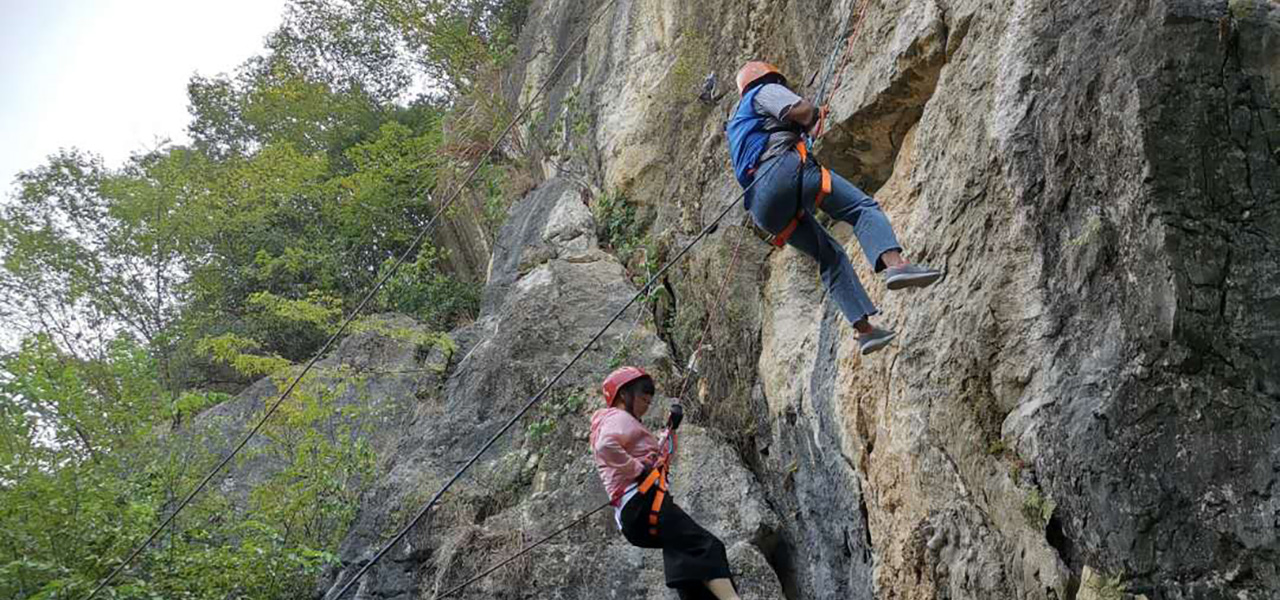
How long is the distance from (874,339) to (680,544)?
1786 mm

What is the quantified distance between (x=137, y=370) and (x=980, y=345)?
29.6 ft

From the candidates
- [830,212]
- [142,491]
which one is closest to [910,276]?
[830,212]

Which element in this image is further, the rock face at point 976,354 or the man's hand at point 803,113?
the man's hand at point 803,113

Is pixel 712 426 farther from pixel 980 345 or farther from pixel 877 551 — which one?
pixel 980 345

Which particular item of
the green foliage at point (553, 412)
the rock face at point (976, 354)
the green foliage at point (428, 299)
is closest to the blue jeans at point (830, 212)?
the rock face at point (976, 354)

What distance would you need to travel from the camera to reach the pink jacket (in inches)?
228

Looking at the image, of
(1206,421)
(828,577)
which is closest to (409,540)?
(828,577)

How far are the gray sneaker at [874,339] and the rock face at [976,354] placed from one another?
38cm

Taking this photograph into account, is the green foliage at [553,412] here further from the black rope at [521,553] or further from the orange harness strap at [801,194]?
the orange harness strap at [801,194]

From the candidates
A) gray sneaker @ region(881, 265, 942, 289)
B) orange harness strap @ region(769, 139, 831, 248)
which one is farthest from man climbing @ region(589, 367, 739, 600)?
gray sneaker @ region(881, 265, 942, 289)

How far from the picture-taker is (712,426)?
8.12 meters

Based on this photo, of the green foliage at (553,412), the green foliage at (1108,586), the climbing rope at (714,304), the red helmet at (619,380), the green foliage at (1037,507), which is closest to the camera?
the green foliage at (1108,586)

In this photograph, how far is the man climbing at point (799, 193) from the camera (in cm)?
523

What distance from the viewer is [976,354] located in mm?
5043
